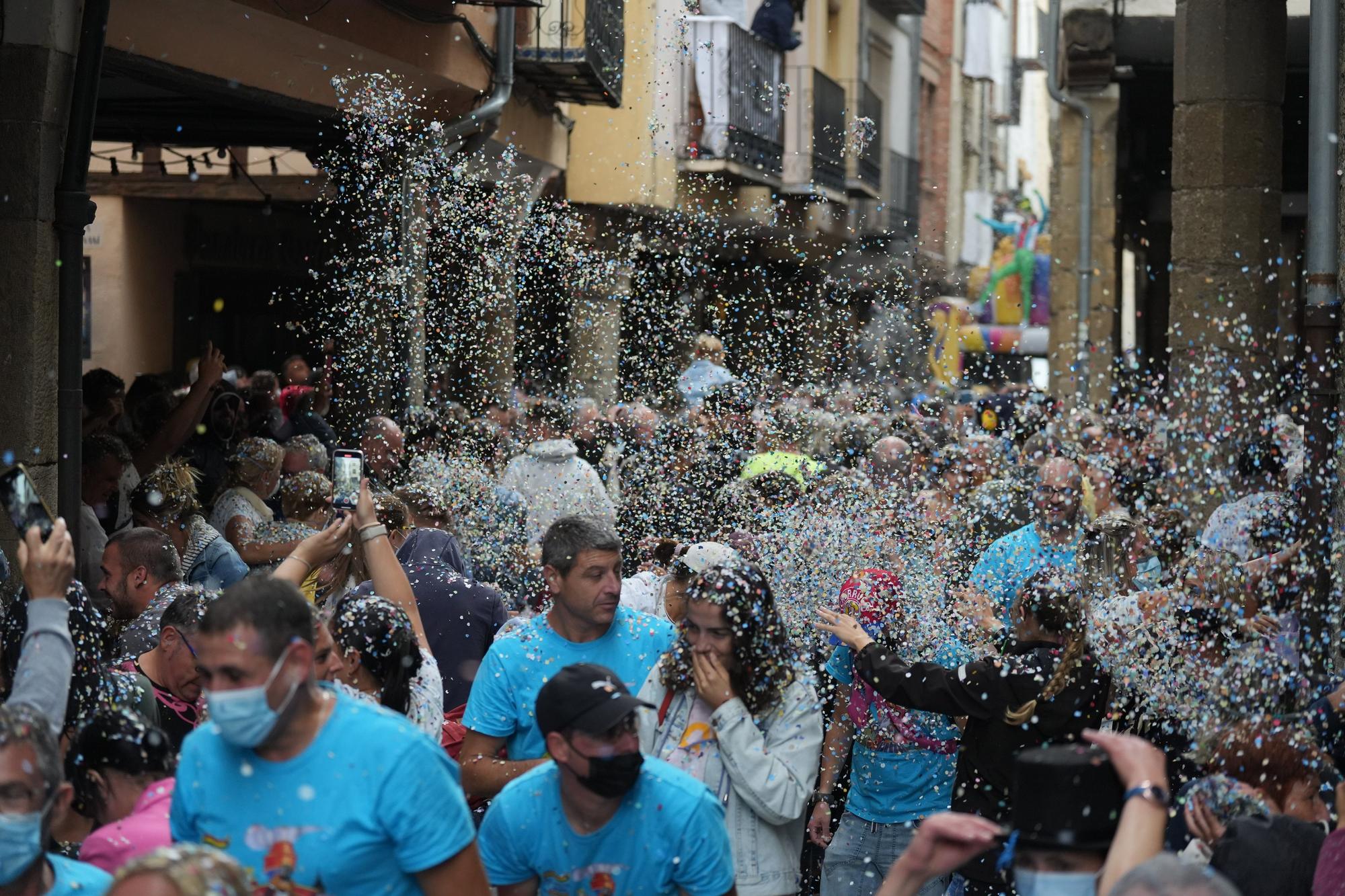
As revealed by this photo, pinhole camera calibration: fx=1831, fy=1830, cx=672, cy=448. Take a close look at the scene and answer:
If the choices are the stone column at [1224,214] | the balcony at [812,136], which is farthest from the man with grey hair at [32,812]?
the balcony at [812,136]

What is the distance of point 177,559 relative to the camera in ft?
18.6

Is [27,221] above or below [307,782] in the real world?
above

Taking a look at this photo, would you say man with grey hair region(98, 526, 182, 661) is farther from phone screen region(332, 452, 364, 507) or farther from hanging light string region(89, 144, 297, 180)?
hanging light string region(89, 144, 297, 180)

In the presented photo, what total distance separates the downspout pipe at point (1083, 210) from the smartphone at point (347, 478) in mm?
11200

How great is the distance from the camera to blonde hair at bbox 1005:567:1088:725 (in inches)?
192

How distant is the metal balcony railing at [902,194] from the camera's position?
82.7 feet

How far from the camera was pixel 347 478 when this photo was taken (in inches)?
217

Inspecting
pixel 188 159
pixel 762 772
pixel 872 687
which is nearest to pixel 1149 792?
pixel 762 772

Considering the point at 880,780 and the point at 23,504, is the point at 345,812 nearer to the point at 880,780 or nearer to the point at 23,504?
the point at 23,504

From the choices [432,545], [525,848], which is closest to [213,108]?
[432,545]

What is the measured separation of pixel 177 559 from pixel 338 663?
5.52ft

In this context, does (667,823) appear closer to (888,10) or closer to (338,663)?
(338,663)

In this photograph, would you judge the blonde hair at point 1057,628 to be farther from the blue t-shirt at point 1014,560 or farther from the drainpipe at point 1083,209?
the drainpipe at point 1083,209

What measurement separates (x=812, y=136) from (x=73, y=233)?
14467 mm
